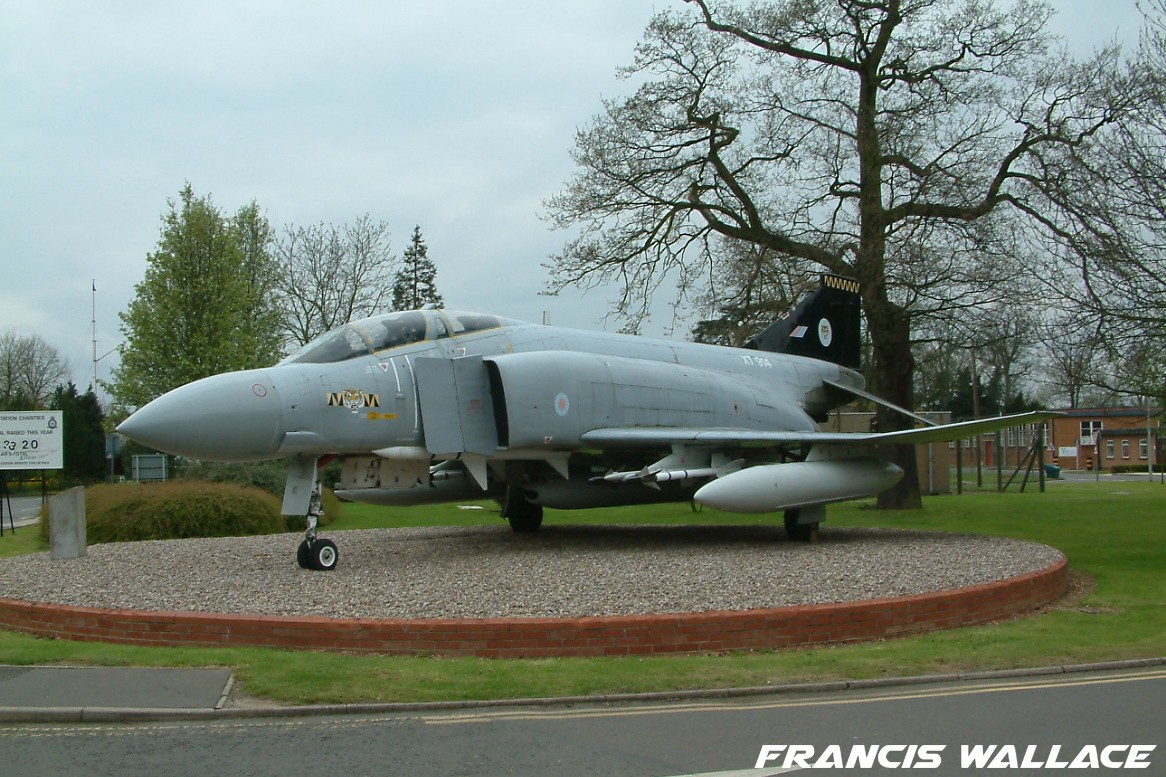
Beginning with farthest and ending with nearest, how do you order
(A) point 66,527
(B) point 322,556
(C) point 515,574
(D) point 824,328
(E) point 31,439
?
(D) point 824,328 → (E) point 31,439 → (A) point 66,527 → (B) point 322,556 → (C) point 515,574

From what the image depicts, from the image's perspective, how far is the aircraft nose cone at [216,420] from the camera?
10.7 meters

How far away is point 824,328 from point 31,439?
51.2 ft

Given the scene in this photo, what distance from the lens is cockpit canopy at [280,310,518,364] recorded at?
492 inches

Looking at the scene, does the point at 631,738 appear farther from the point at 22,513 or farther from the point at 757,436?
the point at 22,513

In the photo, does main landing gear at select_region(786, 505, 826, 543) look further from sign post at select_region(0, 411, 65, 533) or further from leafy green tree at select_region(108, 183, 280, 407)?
leafy green tree at select_region(108, 183, 280, 407)

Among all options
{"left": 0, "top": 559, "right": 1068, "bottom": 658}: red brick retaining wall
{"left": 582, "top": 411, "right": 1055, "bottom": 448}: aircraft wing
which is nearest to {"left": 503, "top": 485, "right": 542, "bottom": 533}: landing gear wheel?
{"left": 582, "top": 411, "right": 1055, "bottom": 448}: aircraft wing

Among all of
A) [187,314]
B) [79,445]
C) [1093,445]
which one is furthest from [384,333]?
[1093,445]

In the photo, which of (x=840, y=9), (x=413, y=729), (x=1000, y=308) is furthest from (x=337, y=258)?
(x=413, y=729)

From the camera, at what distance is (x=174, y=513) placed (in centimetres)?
1888

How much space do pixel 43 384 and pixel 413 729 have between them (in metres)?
70.7

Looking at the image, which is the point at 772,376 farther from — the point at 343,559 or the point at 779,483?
the point at 343,559

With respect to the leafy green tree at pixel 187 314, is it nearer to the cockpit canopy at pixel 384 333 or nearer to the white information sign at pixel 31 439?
the white information sign at pixel 31 439

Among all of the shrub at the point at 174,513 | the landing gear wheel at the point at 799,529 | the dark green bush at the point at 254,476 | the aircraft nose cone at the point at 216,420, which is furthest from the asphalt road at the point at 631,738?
the dark green bush at the point at 254,476

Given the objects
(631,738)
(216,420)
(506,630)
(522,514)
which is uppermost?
(216,420)
